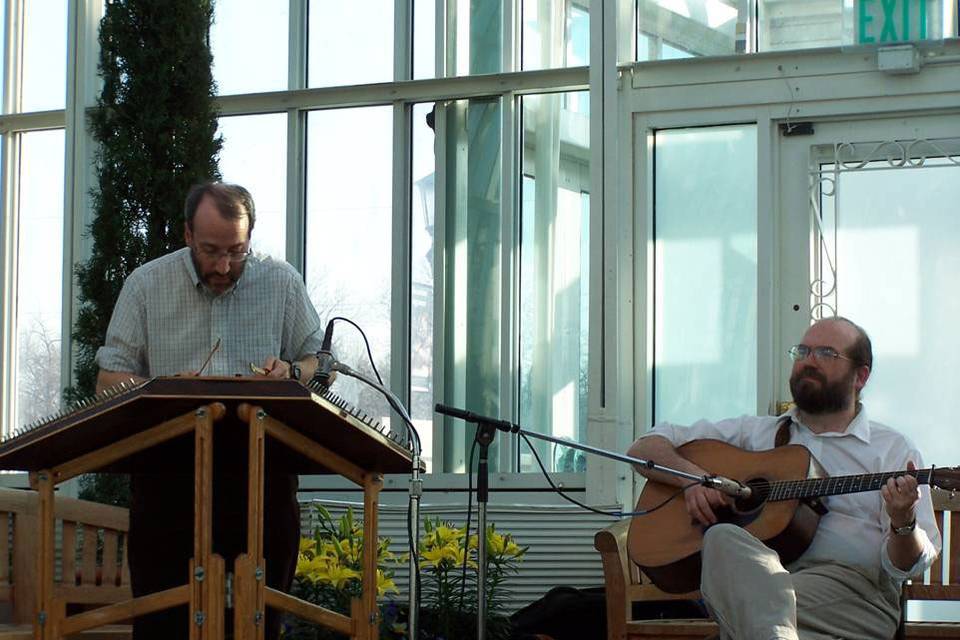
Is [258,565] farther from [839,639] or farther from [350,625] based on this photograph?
[839,639]

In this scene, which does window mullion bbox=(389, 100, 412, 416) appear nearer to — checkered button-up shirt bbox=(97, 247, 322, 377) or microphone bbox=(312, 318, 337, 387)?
checkered button-up shirt bbox=(97, 247, 322, 377)

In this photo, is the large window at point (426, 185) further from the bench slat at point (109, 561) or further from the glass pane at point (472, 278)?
the bench slat at point (109, 561)

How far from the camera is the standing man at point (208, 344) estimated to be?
312cm

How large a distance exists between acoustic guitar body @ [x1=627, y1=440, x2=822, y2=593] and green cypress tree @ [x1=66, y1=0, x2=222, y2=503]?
8.17 ft

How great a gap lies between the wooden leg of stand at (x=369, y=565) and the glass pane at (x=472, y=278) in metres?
2.49

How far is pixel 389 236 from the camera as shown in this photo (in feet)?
19.4

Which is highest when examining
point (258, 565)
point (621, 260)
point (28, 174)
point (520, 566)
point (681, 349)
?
point (28, 174)

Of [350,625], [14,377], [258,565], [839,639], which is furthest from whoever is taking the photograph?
[14,377]

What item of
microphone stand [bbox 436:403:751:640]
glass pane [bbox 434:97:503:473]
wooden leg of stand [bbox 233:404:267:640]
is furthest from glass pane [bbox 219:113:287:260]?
wooden leg of stand [bbox 233:404:267:640]

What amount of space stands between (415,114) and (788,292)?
67.6 inches

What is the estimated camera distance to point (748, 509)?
3.74 meters

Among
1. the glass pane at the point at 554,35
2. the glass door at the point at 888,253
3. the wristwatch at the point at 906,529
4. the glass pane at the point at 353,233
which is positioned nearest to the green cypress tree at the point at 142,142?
the glass pane at the point at 353,233

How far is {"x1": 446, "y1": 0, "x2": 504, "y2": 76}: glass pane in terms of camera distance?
5.82m

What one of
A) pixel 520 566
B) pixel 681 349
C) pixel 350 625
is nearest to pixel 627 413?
pixel 681 349
